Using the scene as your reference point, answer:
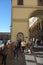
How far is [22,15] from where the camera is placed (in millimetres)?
38062

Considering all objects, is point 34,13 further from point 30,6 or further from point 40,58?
point 40,58

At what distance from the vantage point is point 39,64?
25.6 ft

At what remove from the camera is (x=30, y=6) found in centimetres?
3856

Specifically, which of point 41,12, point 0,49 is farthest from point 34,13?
point 0,49

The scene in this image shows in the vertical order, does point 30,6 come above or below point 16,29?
above

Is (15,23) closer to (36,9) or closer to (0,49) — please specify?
(36,9)

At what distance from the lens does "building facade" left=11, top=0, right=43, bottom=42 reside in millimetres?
37562

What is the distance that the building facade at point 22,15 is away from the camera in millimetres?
37562

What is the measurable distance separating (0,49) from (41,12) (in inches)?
1145

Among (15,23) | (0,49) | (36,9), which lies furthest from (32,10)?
(0,49)

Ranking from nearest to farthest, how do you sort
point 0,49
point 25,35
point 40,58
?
point 40,58
point 0,49
point 25,35

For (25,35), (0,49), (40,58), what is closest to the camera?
(40,58)

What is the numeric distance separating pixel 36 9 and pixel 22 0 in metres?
2.66

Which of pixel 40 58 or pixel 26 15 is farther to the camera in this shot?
pixel 26 15
